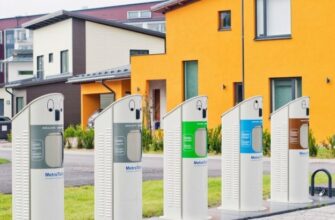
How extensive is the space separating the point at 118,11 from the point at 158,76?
56391 millimetres

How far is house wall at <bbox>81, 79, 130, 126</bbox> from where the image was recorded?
132 ft

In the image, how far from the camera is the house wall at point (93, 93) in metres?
40.3

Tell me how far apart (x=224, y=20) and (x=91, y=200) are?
21.6 m

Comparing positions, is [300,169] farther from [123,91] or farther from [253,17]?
[123,91]

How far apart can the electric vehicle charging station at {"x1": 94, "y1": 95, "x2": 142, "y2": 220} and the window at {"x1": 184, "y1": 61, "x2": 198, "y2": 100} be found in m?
25.7

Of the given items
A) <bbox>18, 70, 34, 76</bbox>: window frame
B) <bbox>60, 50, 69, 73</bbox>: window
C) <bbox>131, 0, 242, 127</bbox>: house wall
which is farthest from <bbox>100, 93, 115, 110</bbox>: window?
<bbox>18, 70, 34, 76</bbox>: window frame

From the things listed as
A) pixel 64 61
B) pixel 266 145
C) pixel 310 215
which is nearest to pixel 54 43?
pixel 64 61

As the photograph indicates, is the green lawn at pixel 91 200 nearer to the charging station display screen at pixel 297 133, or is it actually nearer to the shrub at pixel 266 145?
the charging station display screen at pixel 297 133

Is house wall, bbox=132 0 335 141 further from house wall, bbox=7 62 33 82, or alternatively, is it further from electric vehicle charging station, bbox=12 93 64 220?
house wall, bbox=7 62 33 82

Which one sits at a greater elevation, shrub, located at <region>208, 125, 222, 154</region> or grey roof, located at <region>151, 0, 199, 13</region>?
grey roof, located at <region>151, 0, 199, 13</region>

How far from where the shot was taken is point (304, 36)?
104 feet

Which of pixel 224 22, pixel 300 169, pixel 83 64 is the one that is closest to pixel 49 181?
pixel 300 169

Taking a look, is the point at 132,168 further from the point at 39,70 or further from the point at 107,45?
the point at 39,70

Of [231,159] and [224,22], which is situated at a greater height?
[224,22]
